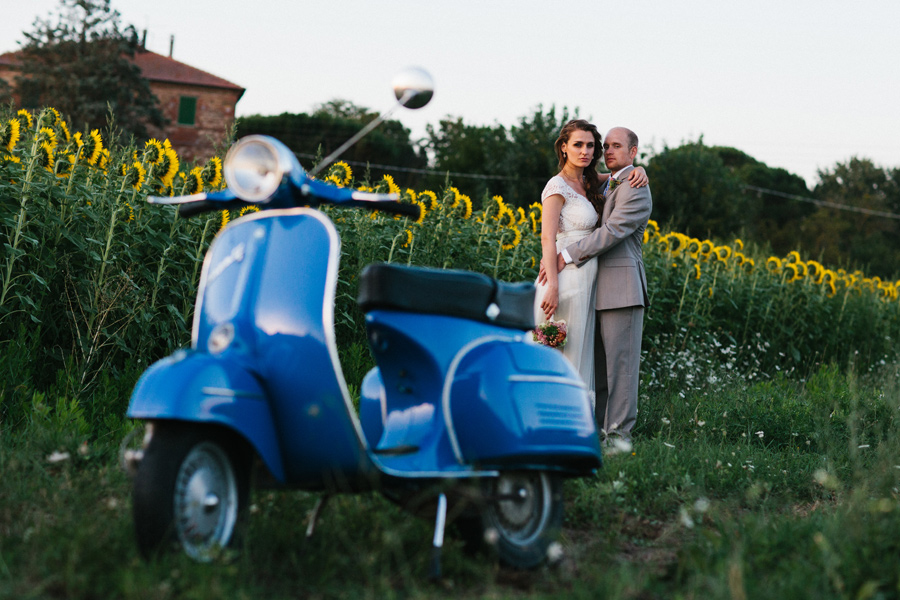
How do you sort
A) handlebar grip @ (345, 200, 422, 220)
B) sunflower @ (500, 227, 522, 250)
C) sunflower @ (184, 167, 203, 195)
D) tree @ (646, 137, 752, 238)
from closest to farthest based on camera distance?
handlebar grip @ (345, 200, 422, 220) < sunflower @ (184, 167, 203, 195) < sunflower @ (500, 227, 522, 250) < tree @ (646, 137, 752, 238)

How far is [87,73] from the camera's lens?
3150cm

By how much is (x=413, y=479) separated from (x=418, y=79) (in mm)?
1230

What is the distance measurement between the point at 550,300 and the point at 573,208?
22.4 inches

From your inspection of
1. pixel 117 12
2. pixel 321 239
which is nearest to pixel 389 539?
pixel 321 239

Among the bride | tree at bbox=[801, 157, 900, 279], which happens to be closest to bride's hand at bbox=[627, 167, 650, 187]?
the bride

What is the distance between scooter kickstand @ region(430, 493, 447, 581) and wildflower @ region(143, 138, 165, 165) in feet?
10.5

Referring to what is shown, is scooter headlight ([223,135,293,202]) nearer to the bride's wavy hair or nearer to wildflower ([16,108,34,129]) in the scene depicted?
the bride's wavy hair

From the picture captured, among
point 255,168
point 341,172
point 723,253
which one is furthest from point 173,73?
point 255,168

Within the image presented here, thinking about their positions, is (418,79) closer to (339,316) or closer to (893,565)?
(893,565)

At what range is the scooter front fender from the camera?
217 centimetres

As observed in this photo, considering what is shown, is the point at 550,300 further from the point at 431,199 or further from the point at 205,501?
the point at 205,501

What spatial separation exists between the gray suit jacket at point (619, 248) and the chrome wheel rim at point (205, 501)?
115 inches

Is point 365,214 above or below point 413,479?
above

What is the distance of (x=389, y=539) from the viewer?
7.33 feet
